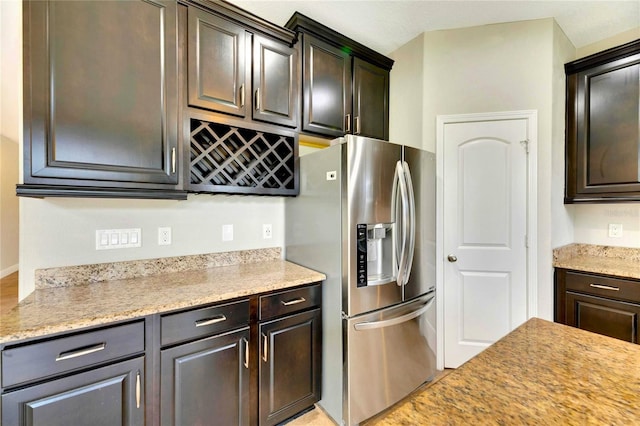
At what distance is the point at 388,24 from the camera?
220 cm

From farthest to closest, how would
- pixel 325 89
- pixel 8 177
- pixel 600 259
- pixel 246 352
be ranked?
pixel 8 177
pixel 600 259
pixel 325 89
pixel 246 352

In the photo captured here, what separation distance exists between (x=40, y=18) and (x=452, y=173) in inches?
104

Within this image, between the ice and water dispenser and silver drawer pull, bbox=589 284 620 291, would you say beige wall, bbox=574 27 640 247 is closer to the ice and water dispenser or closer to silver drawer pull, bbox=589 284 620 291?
silver drawer pull, bbox=589 284 620 291

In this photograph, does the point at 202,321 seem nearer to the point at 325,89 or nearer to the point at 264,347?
the point at 264,347

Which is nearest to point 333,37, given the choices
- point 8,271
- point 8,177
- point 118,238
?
point 118,238

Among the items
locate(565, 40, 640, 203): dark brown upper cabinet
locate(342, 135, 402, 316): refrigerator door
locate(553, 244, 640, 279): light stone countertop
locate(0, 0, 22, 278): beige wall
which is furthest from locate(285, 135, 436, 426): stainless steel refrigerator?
locate(0, 0, 22, 278): beige wall

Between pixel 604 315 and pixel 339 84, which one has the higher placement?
pixel 339 84

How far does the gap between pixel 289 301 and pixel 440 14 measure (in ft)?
7.81

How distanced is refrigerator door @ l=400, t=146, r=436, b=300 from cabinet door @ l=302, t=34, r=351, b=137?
2.05ft

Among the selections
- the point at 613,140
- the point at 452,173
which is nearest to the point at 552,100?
the point at 613,140

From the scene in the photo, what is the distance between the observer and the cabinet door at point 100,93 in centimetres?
118

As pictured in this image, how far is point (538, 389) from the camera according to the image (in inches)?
26.0

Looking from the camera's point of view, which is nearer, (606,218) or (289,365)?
(289,365)

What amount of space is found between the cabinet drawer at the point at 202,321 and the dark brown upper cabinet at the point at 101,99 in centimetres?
65
